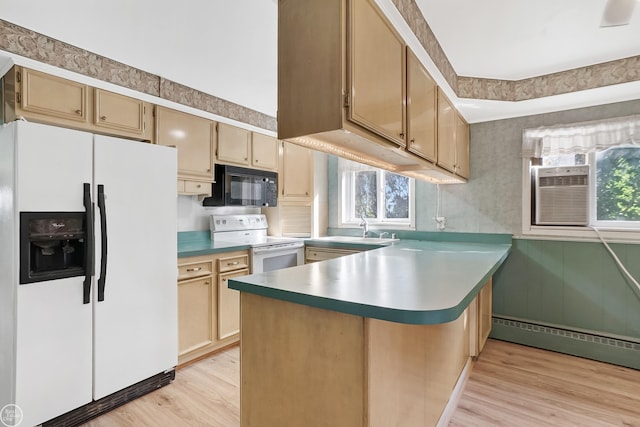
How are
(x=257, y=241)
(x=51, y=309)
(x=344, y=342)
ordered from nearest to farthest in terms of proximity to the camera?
(x=344, y=342)
(x=51, y=309)
(x=257, y=241)

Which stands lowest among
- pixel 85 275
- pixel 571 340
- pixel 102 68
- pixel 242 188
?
pixel 571 340

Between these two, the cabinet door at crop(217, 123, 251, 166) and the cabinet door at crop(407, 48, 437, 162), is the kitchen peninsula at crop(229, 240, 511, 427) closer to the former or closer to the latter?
the cabinet door at crop(407, 48, 437, 162)

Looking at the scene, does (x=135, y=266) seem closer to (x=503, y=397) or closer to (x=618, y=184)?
(x=503, y=397)

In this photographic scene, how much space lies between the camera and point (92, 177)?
6.44 ft

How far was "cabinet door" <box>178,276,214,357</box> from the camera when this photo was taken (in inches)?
101

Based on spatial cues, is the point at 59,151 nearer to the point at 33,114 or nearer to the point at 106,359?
the point at 33,114

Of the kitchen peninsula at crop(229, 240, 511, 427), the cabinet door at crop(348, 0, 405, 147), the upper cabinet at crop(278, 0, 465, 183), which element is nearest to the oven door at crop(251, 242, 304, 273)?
the kitchen peninsula at crop(229, 240, 511, 427)

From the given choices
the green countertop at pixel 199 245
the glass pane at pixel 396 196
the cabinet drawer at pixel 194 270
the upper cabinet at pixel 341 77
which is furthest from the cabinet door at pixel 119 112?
the glass pane at pixel 396 196

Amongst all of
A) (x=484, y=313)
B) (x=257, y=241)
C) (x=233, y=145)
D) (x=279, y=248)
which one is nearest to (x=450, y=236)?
(x=484, y=313)

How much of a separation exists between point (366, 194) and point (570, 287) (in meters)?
2.22

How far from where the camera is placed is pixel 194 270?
2.65m

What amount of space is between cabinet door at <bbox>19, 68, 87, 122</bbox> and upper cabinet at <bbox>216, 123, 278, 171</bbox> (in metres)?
1.15

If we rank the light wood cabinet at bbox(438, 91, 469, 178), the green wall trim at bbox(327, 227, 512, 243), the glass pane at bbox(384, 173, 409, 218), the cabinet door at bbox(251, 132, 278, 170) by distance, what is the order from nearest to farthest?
the light wood cabinet at bbox(438, 91, 469, 178) → the green wall trim at bbox(327, 227, 512, 243) → the cabinet door at bbox(251, 132, 278, 170) → the glass pane at bbox(384, 173, 409, 218)

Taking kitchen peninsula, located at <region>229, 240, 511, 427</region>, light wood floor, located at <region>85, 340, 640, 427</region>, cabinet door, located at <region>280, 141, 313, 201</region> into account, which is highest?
cabinet door, located at <region>280, 141, 313, 201</region>
